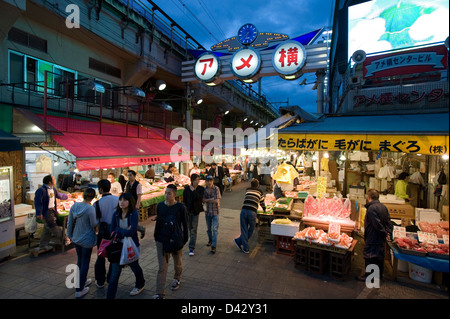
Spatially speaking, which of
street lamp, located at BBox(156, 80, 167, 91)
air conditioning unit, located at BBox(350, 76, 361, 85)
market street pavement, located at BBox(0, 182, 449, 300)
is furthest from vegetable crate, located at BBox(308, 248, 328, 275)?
street lamp, located at BBox(156, 80, 167, 91)

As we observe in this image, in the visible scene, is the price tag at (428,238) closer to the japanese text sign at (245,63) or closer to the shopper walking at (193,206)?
the shopper walking at (193,206)

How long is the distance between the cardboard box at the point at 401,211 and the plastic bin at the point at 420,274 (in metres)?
3.09

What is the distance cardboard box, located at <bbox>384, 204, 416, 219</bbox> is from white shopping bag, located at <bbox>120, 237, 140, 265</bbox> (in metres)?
7.96

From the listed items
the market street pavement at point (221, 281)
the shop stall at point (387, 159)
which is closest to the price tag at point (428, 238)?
the shop stall at point (387, 159)

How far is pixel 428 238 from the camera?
5.45 metres

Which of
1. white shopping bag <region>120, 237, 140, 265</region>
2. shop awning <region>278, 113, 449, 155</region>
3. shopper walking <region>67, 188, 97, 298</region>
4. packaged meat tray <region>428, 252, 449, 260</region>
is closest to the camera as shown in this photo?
white shopping bag <region>120, 237, 140, 265</region>

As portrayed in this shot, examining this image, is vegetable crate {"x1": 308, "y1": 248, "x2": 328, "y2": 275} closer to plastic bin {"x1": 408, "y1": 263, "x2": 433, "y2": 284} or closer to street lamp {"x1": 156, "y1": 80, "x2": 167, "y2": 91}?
plastic bin {"x1": 408, "y1": 263, "x2": 433, "y2": 284}

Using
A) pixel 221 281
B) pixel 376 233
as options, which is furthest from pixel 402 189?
pixel 221 281

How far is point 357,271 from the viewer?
5.90 m

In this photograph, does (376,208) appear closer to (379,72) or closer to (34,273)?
(379,72)

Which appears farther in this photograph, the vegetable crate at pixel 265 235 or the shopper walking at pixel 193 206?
the vegetable crate at pixel 265 235

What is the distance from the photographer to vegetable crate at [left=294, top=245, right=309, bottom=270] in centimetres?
590

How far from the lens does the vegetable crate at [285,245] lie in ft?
22.5
